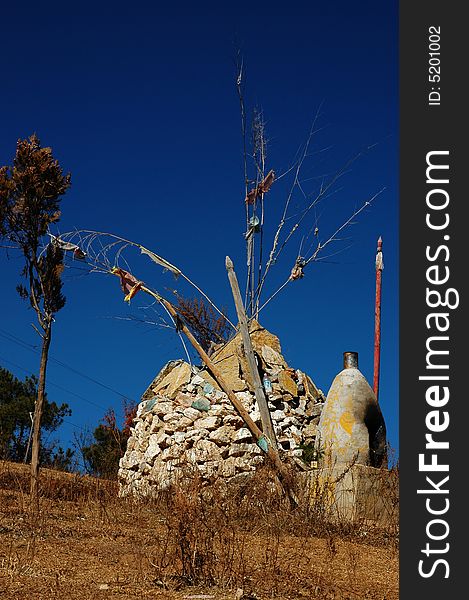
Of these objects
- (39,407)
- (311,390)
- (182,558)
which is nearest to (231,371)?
(311,390)

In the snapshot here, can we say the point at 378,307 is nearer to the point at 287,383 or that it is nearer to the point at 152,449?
the point at 287,383

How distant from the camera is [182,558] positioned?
467 cm

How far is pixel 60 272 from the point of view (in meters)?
10.9

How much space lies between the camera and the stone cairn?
380 inches

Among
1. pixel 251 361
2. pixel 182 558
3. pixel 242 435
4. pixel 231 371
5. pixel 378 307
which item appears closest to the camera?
pixel 182 558

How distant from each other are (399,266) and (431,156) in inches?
23.0

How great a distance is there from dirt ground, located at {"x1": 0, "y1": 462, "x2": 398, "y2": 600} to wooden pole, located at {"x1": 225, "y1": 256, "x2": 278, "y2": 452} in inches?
53.5

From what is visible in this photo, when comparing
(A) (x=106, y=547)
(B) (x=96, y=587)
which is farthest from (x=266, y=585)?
(A) (x=106, y=547)

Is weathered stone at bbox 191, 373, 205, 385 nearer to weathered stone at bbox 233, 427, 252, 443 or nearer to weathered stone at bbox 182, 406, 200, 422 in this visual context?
weathered stone at bbox 182, 406, 200, 422

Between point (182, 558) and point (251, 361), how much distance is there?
4891mm

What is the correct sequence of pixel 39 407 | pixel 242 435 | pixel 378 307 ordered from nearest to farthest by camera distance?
pixel 242 435 < pixel 39 407 < pixel 378 307

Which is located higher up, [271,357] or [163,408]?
[271,357]

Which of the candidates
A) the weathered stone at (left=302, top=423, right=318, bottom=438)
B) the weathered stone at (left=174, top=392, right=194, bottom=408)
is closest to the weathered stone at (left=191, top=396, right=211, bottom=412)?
the weathered stone at (left=174, top=392, right=194, bottom=408)

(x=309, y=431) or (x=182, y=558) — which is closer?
(x=182, y=558)
